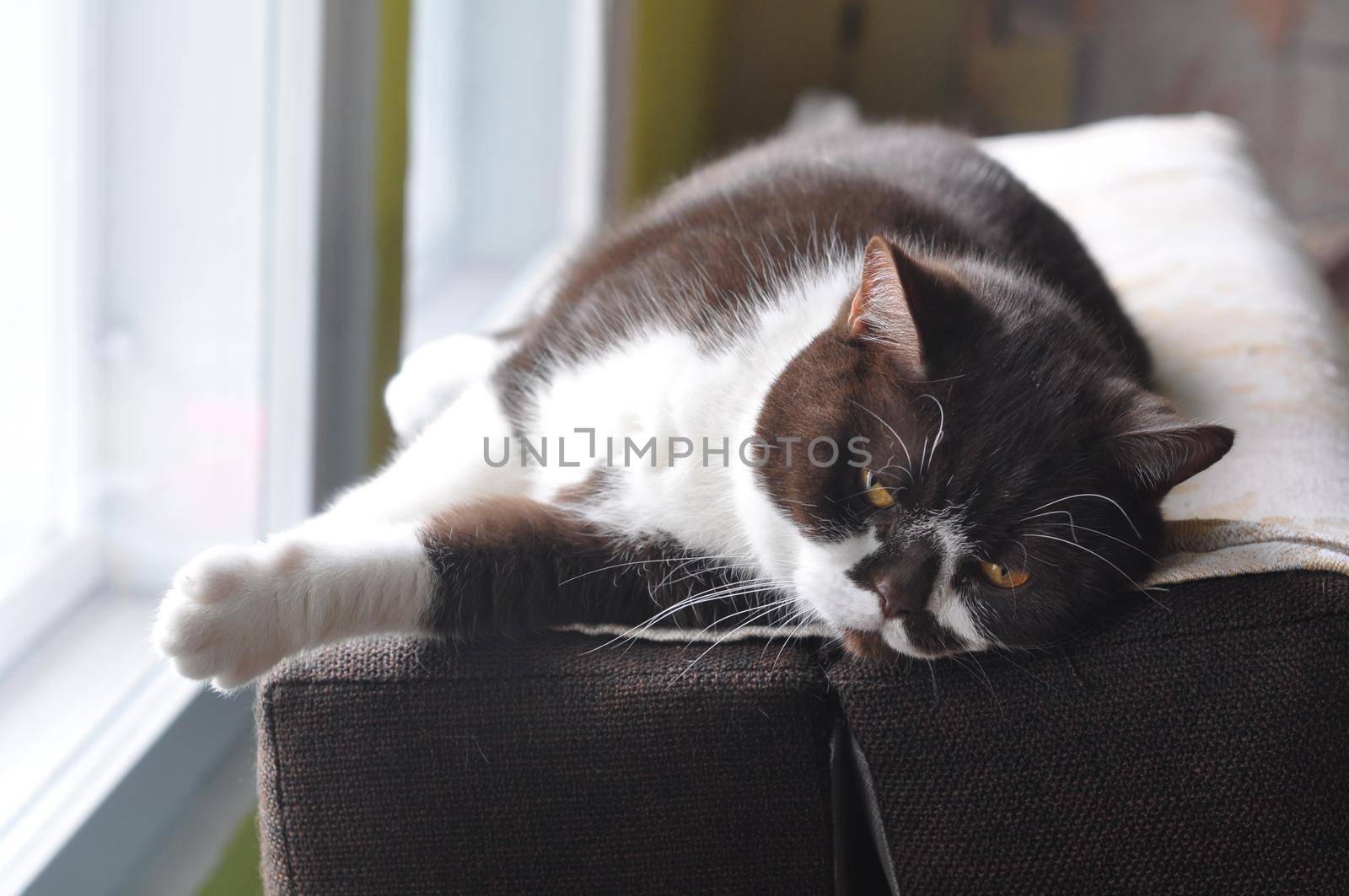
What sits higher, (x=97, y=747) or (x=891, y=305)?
(x=891, y=305)

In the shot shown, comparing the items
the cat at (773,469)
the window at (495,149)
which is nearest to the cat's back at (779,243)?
the cat at (773,469)

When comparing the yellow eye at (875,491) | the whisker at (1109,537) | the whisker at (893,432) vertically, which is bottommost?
the whisker at (1109,537)

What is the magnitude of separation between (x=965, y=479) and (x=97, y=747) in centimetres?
98

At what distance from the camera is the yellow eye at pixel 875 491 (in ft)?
2.72

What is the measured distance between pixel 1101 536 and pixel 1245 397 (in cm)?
47

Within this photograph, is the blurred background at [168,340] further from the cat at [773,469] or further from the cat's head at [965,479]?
the cat's head at [965,479]

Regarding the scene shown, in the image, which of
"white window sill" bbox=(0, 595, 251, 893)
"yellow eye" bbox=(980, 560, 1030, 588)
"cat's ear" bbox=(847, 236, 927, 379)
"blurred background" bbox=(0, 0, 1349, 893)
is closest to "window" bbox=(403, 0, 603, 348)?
"blurred background" bbox=(0, 0, 1349, 893)

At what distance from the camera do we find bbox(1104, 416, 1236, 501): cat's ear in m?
0.79

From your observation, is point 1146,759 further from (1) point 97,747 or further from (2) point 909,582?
(1) point 97,747

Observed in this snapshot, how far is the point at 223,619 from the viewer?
80 cm

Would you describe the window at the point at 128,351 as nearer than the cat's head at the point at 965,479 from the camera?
No

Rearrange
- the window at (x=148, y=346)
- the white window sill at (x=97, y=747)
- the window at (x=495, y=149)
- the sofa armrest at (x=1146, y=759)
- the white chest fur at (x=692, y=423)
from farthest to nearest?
the window at (x=495, y=149)
the window at (x=148, y=346)
the white window sill at (x=97, y=747)
the white chest fur at (x=692, y=423)
the sofa armrest at (x=1146, y=759)

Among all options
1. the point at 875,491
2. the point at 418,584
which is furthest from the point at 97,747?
the point at 875,491

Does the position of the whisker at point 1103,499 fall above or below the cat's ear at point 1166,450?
below
